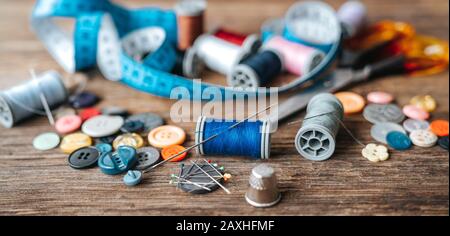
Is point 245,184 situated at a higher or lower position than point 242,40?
lower

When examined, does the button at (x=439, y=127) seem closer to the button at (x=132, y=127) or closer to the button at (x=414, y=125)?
the button at (x=414, y=125)

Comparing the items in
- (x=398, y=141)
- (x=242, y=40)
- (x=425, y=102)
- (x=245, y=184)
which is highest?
(x=242, y=40)

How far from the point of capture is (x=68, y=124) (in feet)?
6.31

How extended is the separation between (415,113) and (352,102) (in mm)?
252

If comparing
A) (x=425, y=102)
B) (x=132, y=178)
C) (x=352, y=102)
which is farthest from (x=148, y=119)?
(x=425, y=102)

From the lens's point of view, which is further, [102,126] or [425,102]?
[425,102]

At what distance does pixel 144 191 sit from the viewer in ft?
5.16

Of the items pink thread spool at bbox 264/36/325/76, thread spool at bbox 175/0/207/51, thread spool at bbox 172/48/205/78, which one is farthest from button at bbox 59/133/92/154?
pink thread spool at bbox 264/36/325/76

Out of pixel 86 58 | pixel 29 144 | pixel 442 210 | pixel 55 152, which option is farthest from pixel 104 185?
pixel 442 210

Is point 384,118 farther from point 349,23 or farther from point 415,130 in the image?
point 349,23

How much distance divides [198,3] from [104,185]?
1.31 meters

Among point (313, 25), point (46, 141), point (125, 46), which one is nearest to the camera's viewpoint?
point (46, 141)

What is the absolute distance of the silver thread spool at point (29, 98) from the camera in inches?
75.7

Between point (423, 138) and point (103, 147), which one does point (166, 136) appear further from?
point (423, 138)
